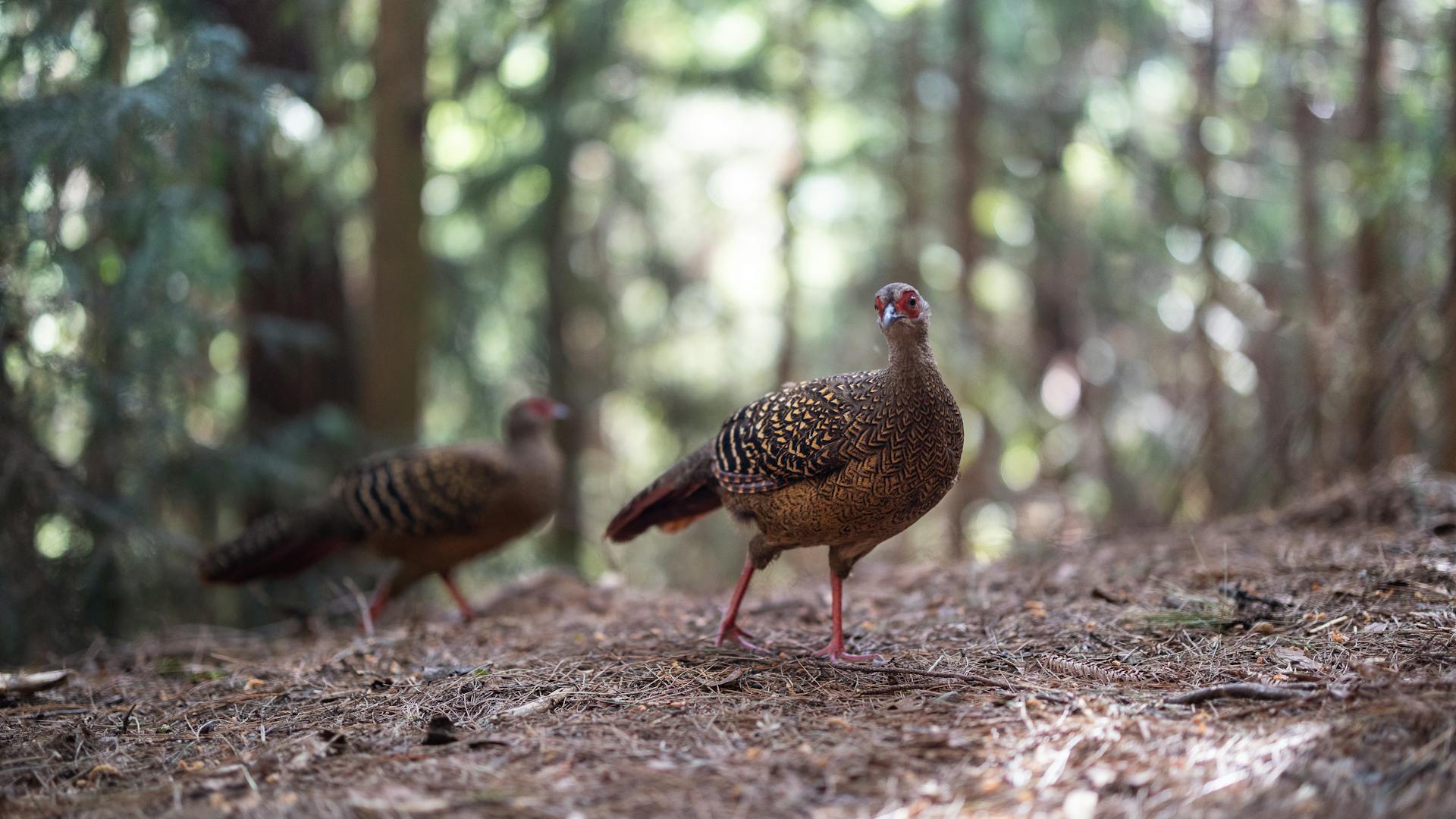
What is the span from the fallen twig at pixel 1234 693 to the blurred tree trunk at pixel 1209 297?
536 centimetres

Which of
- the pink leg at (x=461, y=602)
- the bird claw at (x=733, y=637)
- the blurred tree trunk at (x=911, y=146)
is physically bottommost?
the pink leg at (x=461, y=602)

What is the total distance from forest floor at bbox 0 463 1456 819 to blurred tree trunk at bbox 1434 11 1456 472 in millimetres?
1101

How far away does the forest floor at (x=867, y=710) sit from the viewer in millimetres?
2777

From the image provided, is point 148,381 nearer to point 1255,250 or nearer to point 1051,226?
point 1051,226

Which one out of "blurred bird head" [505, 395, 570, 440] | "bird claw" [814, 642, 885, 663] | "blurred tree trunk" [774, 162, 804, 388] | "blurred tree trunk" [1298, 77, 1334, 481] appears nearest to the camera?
"bird claw" [814, 642, 885, 663]

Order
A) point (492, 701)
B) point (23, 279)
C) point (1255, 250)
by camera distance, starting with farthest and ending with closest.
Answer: point (1255, 250) → point (23, 279) → point (492, 701)

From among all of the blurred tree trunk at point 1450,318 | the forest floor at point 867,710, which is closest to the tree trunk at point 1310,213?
the blurred tree trunk at point 1450,318

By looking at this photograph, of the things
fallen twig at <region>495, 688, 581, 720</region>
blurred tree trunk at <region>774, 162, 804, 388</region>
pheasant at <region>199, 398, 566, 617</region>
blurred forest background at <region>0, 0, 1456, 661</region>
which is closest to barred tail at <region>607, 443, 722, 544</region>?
fallen twig at <region>495, 688, 581, 720</region>

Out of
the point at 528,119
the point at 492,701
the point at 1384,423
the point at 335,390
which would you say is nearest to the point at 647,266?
the point at 528,119

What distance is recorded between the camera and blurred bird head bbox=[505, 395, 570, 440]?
7246 millimetres

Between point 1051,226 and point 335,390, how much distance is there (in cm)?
717

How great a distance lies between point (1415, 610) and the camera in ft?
13.5

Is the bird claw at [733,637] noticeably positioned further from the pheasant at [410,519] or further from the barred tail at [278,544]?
the barred tail at [278,544]

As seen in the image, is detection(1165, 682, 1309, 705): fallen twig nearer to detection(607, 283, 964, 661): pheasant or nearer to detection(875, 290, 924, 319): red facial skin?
detection(607, 283, 964, 661): pheasant
